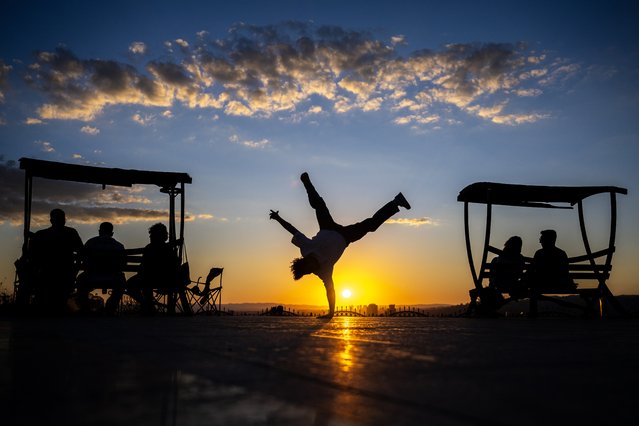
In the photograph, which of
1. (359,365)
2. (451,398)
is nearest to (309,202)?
(359,365)

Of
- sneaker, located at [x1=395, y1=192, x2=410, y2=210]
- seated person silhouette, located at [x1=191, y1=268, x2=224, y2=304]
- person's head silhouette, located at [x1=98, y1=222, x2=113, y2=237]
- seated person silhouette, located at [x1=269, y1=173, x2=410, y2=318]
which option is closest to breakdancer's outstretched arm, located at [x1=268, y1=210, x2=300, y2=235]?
seated person silhouette, located at [x1=269, y1=173, x2=410, y2=318]

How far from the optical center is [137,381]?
1443 millimetres

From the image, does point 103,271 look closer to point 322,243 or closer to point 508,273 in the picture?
point 322,243

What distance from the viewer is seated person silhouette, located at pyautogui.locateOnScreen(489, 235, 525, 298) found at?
9375 mm

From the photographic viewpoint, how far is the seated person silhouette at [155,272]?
973 centimetres

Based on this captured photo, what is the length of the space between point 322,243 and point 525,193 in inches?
165

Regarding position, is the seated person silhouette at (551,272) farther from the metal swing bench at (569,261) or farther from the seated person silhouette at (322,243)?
the seated person silhouette at (322,243)

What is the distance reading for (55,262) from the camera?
29.0 feet

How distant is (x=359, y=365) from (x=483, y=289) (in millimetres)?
8198

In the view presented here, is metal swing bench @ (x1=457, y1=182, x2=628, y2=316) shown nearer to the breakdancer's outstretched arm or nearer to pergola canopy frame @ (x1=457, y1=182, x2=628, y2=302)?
pergola canopy frame @ (x1=457, y1=182, x2=628, y2=302)

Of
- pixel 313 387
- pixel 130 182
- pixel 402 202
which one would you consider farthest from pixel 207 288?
pixel 313 387

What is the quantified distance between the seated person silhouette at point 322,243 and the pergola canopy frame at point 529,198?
2.11m

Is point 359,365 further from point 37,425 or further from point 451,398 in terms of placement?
point 37,425

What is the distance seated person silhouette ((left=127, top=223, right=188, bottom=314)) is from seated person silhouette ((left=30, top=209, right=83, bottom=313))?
3.64 feet
